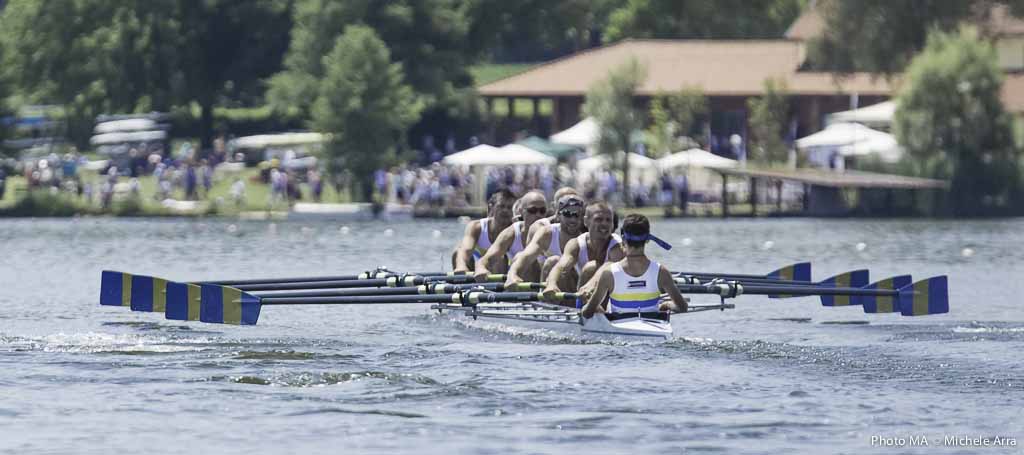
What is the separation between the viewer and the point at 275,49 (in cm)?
9669

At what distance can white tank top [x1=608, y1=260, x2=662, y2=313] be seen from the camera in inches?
878

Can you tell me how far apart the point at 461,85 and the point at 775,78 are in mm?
15568

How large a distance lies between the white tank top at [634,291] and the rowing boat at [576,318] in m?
0.09

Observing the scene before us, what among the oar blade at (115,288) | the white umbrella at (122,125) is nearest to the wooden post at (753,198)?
the white umbrella at (122,125)

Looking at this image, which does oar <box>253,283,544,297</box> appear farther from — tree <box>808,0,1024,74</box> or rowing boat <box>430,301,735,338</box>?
tree <box>808,0,1024,74</box>

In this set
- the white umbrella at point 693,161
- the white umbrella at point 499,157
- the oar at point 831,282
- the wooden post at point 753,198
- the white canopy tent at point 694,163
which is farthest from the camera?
the white umbrella at point 693,161

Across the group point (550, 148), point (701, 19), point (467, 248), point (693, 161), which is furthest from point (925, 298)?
point (701, 19)

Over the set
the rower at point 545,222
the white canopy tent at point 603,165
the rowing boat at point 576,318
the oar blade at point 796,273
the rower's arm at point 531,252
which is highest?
the white canopy tent at point 603,165

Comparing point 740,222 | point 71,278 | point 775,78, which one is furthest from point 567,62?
point 71,278

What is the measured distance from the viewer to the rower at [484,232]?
27425 mm

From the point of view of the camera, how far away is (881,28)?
7638 centimetres

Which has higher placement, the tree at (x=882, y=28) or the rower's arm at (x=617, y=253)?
the tree at (x=882, y=28)

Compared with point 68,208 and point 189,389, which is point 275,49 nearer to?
point 68,208

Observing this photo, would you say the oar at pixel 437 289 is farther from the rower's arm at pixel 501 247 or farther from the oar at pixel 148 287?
the rower's arm at pixel 501 247
